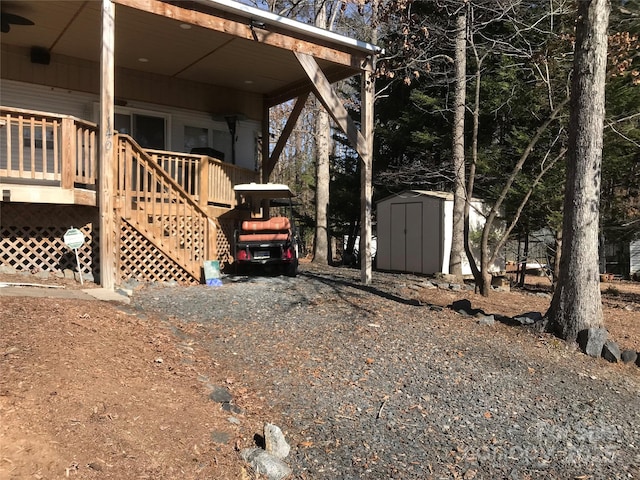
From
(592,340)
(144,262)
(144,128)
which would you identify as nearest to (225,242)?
(144,262)

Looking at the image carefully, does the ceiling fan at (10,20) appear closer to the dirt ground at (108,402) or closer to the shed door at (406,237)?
the dirt ground at (108,402)

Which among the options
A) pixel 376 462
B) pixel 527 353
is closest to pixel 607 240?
pixel 527 353

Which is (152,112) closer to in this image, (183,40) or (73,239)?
(183,40)

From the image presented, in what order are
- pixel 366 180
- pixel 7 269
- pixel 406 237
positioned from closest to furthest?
pixel 7 269 < pixel 366 180 < pixel 406 237

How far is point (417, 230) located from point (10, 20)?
37.8 feet

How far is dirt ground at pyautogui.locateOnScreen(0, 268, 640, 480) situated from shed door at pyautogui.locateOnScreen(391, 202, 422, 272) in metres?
11.2

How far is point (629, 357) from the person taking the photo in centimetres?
627

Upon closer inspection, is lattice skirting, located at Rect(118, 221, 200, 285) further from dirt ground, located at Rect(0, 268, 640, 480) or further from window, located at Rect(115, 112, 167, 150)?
window, located at Rect(115, 112, 167, 150)

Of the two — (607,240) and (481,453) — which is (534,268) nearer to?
(607,240)

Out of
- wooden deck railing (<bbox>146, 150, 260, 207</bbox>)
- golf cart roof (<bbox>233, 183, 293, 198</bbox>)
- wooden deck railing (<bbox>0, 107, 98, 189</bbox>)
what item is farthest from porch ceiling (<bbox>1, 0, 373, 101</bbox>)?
golf cart roof (<bbox>233, 183, 293, 198</bbox>)

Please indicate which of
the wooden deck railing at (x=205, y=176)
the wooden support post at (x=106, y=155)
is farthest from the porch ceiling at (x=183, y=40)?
the wooden deck railing at (x=205, y=176)

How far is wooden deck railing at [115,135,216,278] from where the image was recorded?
820cm

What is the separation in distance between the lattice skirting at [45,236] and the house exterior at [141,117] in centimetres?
2

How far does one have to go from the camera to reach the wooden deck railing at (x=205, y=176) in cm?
1032
